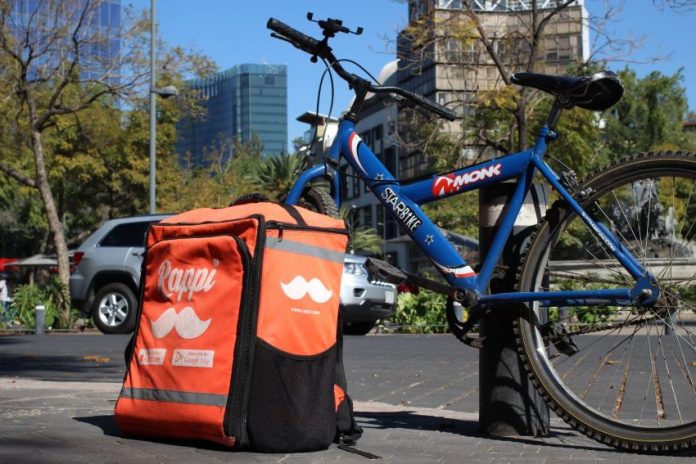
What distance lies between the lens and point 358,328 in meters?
18.1

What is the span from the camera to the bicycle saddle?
16.1 feet

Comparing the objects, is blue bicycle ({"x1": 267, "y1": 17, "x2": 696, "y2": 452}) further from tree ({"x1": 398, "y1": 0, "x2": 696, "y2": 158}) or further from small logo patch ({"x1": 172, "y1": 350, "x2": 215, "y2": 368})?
tree ({"x1": 398, "y1": 0, "x2": 696, "y2": 158})

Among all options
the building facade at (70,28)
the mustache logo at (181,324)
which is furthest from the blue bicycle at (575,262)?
the building facade at (70,28)

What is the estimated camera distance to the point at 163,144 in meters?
41.2

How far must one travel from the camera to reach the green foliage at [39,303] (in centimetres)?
2270

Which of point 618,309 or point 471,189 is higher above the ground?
point 471,189

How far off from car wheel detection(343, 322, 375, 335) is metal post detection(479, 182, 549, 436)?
12637 millimetres

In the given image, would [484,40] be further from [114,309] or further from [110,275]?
[114,309]

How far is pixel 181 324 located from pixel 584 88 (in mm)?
2057

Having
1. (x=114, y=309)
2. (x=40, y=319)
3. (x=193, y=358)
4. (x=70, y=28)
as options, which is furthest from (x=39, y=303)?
(x=193, y=358)

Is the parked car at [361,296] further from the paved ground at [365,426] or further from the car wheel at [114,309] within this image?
the paved ground at [365,426]

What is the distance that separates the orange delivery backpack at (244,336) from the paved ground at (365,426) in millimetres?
117

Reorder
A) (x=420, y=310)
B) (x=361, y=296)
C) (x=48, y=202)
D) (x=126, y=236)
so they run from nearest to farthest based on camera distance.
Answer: (x=361, y=296) → (x=126, y=236) → (x=420, y=310) → (x=48, y=202)

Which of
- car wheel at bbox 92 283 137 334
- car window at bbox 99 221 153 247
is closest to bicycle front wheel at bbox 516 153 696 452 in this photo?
car window at bbox 99 221 153 247
